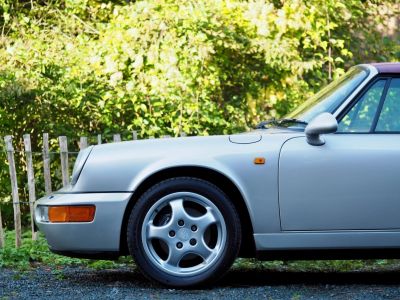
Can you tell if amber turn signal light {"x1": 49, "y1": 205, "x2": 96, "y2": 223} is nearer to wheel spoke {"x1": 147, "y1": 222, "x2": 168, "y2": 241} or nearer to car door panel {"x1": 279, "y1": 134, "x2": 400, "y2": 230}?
wheel spoke {"x1": 147, "y1": 222, "x2": 168, "y2": 241}

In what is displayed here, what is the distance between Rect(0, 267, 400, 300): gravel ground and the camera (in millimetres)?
6027

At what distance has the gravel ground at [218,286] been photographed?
19.8 ft

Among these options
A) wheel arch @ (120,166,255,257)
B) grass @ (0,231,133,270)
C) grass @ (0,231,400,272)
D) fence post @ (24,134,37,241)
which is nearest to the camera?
wheel arch @ (120,166,255,257)

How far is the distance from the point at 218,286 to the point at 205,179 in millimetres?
667

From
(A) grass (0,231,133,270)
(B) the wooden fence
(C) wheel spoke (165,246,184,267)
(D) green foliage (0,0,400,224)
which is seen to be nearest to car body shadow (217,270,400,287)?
(C) wheel spoke (165,246,184,267)

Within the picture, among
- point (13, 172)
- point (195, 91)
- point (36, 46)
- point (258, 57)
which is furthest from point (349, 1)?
point (13, 172)

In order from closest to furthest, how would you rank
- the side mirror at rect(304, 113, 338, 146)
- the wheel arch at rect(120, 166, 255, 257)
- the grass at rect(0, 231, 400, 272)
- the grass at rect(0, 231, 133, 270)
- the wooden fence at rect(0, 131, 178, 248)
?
the side mirror at rect(304, 113, 338, 146) < the wheel arch at rect(120, 166, 255, 257) < the grass at rect(0, 231, 400, 272) < the grass at rect(0, 231, 133, 270) < the wooden fence at rect(0, 131, 178, 248)

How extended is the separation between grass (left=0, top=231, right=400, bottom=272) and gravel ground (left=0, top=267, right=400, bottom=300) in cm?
38

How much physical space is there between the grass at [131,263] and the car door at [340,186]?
4.94 ft

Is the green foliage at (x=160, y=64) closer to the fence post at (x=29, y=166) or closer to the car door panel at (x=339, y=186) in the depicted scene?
the fence post at (x=29, y=166)

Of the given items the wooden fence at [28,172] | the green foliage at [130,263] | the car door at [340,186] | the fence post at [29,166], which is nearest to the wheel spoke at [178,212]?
the car door at [340,186]

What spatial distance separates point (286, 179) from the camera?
6.21 metres

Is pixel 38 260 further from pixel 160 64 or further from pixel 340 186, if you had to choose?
pixel 160 64

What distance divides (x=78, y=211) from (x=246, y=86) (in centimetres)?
741
